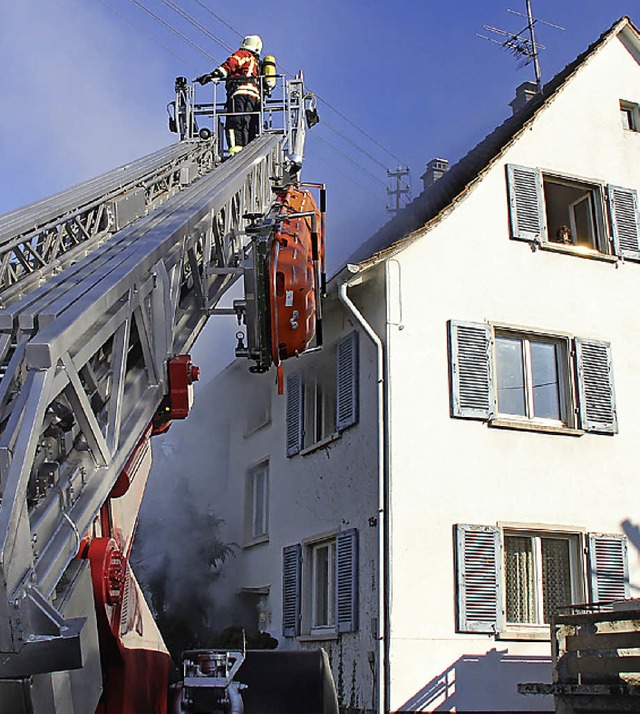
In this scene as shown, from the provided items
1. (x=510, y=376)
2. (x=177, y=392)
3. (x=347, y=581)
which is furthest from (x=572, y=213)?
(x=177, y=392)

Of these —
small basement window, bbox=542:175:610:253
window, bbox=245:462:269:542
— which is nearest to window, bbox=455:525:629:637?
small basement window, bbox=542:175:610:253

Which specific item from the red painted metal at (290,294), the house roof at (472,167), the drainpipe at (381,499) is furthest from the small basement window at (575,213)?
the red painted metal at (290,294)

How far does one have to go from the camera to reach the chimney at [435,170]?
17.6 metres

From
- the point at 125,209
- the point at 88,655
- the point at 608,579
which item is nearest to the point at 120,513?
the point at 88,655

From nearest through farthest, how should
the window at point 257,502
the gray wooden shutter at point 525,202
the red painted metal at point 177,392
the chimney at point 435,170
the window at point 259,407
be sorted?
the red painted metal at point 177,392, the gray wooden shutter at point 525,202, the window at point 257,502, the window at point 259,407, the chimney at point 435,170

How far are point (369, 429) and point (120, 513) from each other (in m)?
5.19

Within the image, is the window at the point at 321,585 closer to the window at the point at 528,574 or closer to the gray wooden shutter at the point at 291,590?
the gray wooden shutter at the point at 291,590

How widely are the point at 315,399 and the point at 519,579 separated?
3694mm

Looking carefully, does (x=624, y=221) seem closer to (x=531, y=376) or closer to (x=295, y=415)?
(x=531, y=376)

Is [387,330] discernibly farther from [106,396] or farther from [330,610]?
[106,396]

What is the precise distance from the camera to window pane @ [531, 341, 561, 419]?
10.6 metres

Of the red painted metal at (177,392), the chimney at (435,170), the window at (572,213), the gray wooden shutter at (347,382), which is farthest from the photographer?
the chimney at (435,170)

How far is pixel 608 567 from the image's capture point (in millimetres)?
9992

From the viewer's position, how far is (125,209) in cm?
659
